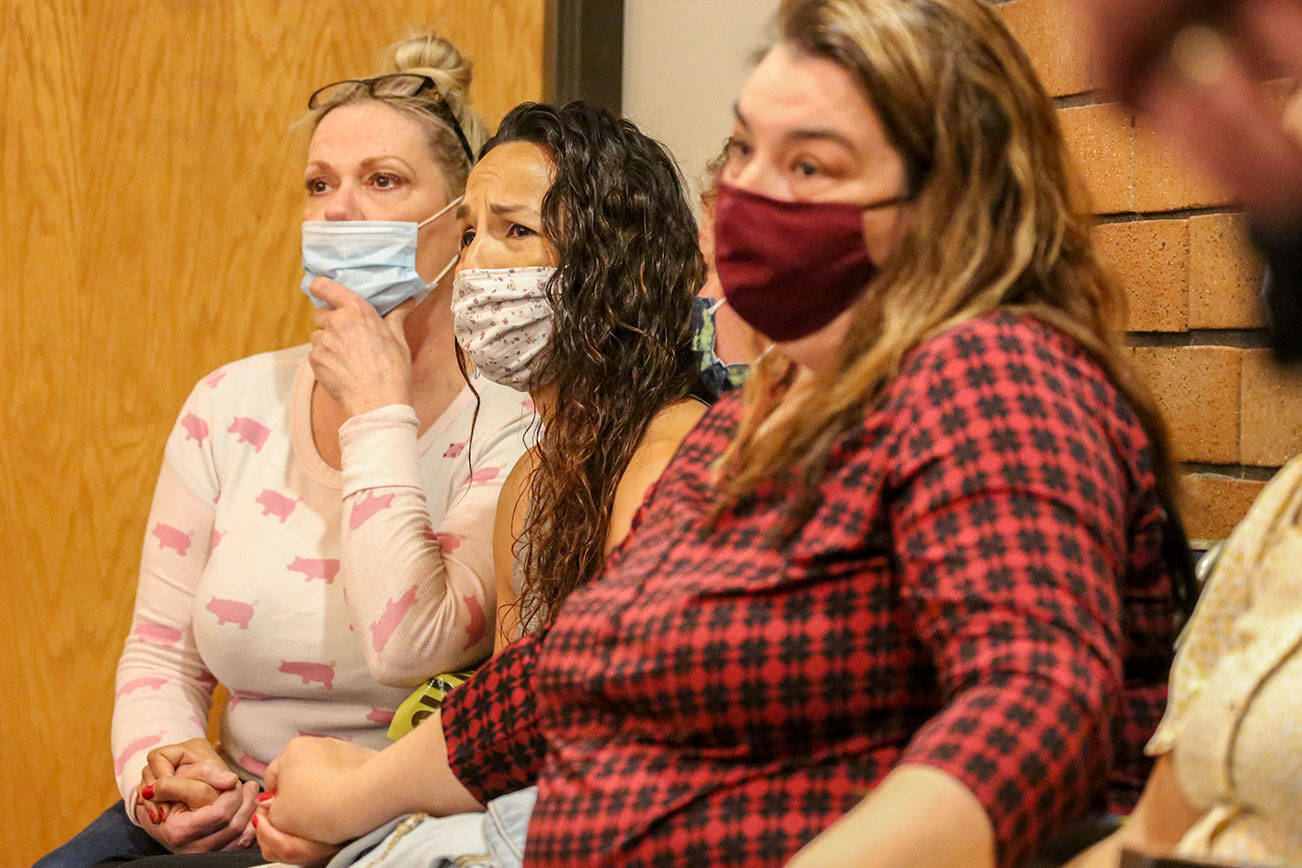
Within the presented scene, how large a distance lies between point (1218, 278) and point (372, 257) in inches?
47.2

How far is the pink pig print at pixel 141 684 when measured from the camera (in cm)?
212

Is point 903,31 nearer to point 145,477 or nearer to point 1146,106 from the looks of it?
point 1146,106

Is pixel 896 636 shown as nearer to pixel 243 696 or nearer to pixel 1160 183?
pixel 1160 183

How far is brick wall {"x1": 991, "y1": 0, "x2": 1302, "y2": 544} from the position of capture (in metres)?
1.51

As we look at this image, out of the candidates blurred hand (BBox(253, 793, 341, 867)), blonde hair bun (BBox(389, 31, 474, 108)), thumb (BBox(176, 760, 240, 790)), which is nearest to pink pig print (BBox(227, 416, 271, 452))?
thumb (BBox(176, 760, 240, 790))

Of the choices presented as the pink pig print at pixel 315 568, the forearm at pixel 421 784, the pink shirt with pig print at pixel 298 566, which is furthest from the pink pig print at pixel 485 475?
the forearm at pixel 421 784

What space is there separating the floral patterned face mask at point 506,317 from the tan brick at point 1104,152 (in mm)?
646

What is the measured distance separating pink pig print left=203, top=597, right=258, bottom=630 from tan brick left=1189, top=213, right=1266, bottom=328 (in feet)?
4.18

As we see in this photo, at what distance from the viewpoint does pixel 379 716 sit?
198 cm

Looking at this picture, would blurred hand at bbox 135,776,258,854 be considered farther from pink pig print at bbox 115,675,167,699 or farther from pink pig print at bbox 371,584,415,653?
pink pig print at bbox 371,584,415,653

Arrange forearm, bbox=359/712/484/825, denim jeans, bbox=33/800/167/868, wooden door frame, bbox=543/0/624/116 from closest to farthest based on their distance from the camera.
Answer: forearm, bbox=359/712/484/825 → denim jeans, bbox=33/800/167/868 → wooden door frame, bbox=543/0/624/116

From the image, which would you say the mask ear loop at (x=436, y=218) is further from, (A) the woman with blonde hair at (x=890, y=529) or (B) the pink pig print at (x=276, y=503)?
(A) the woman with blonde hair at (x=890, y=529)

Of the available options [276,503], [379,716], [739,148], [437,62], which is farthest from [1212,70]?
[437,62]

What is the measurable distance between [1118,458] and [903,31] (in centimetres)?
35
